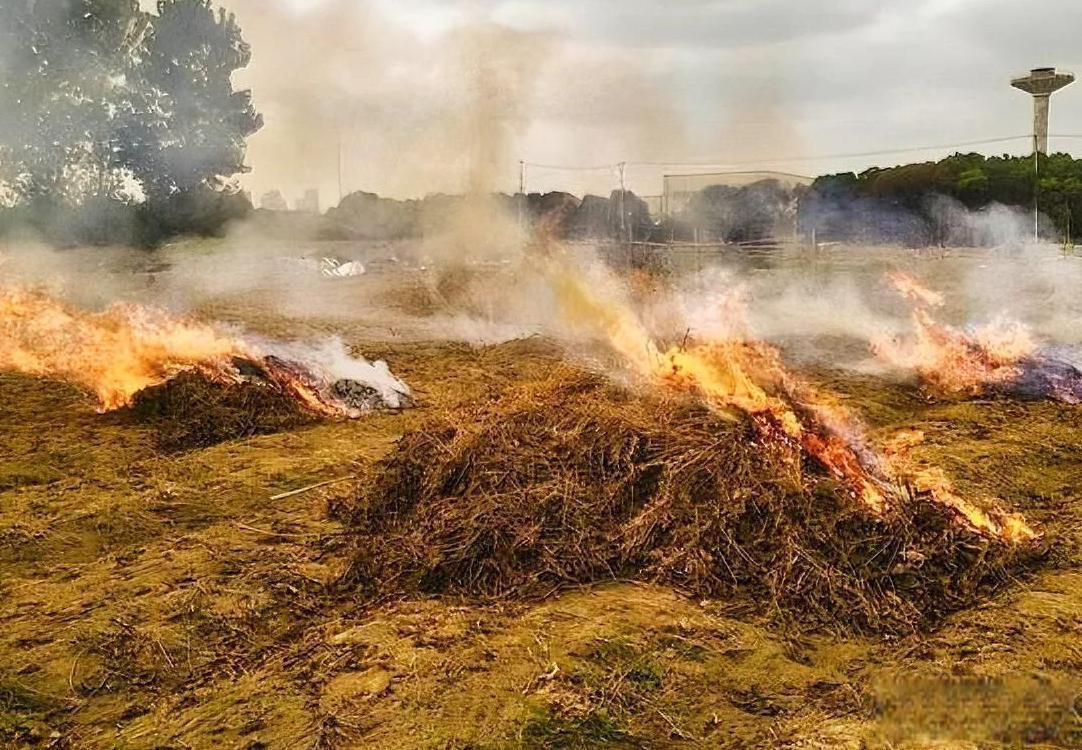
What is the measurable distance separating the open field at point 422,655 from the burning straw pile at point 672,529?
19 cm

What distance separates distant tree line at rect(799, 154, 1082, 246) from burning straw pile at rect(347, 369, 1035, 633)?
66.0 feet

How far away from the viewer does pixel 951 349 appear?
1170cm

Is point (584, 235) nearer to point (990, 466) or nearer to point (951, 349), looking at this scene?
point (951, 349)

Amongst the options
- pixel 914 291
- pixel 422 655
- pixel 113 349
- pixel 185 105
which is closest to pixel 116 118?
pixel 185 105

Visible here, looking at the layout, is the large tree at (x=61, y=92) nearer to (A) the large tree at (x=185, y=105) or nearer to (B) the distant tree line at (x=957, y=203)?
(A) the large tree at (x=185, y=105)

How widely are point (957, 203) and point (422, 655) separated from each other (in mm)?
24566

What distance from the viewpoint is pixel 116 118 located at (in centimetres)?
2606

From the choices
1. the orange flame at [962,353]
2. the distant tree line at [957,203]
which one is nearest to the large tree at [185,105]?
the distant tree line at [957,203]

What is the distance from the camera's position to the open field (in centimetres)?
409

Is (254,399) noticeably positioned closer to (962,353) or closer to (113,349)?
(113,349)

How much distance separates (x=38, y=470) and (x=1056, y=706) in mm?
8429

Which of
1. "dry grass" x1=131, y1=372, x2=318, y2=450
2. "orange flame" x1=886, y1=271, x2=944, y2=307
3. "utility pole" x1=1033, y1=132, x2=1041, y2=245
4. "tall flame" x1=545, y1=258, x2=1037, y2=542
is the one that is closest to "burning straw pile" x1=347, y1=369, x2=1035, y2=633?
"tall flame" x1=545, y1=258, x2=1037, y2=542

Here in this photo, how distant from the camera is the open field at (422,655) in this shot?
13.4 feet

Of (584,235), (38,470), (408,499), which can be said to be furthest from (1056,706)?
(584,235)
